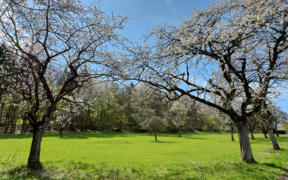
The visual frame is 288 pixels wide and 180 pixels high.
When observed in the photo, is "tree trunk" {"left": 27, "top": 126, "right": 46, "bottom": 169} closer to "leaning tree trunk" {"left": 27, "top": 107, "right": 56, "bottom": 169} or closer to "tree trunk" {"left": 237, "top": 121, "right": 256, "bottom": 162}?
"leaning tree trunk" {"left": 27, "top": 107, "right": 56, "bottom": 169}

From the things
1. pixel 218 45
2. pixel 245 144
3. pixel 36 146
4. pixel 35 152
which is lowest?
pixel 35 152

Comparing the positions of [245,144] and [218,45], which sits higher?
[218,45]

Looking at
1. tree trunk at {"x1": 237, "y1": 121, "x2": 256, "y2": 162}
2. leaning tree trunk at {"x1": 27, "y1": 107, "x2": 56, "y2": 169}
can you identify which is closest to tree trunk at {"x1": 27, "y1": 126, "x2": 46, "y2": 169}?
leaning tree trunk at {"x1": 27, "y1": 107, "x2": 56, "y2": 169}

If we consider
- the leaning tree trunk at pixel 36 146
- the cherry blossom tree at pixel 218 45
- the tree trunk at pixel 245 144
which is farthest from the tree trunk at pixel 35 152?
the tree trunk at pixel 245 144

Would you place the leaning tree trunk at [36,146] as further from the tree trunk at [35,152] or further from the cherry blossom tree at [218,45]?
the cherry blossom tree at [218,45]

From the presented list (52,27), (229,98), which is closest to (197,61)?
(229,98)

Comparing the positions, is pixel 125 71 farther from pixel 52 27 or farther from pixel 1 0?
pixel 1 0

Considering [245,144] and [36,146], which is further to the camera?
[245,144]

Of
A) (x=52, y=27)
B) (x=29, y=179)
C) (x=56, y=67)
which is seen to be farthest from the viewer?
(x=56, y=67)

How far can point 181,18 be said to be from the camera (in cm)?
776

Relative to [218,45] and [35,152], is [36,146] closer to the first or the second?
[35,152]

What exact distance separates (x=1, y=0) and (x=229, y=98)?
409 inches

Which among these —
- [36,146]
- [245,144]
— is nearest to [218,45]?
[245,144]

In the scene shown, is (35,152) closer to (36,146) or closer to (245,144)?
(36,146)
